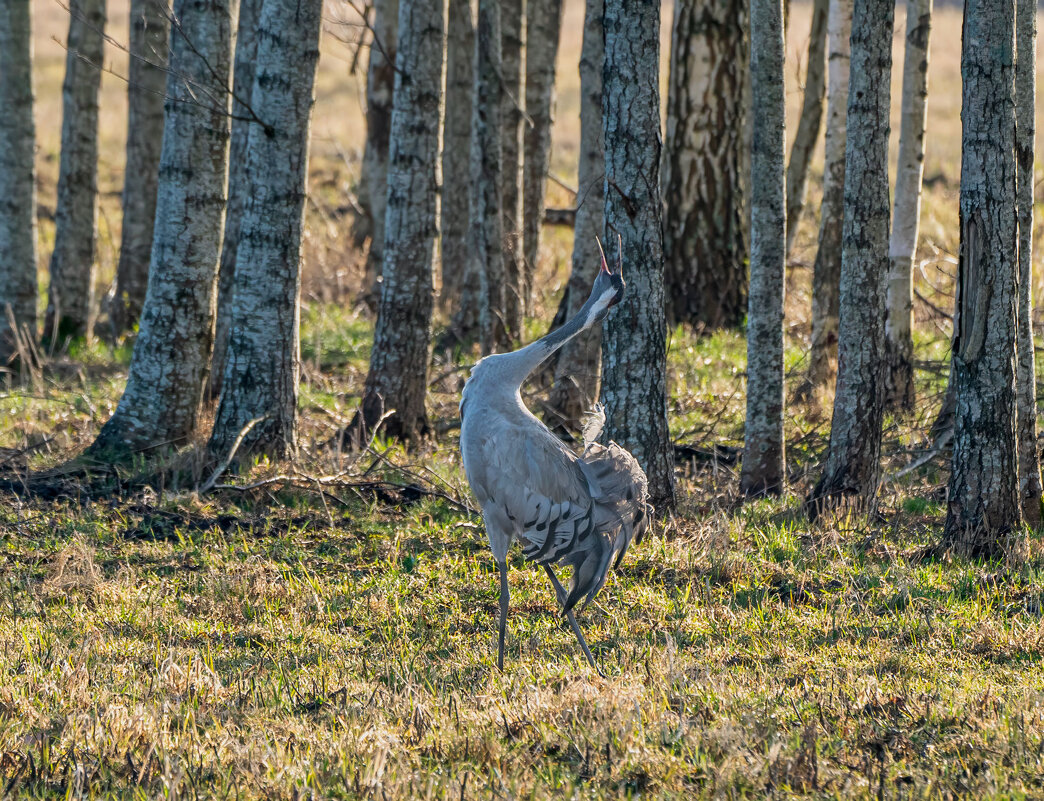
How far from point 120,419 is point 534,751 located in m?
6.12

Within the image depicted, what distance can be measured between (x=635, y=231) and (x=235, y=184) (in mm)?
5672

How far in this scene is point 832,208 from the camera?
1167cm

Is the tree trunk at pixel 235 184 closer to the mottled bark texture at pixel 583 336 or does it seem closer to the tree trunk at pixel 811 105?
the mottled bark texture at pixel 583 336

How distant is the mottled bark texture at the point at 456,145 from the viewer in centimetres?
1612

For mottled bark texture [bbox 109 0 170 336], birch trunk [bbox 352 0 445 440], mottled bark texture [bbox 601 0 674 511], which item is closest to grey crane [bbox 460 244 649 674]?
mottled bark texture [bbox 601 0 674 511]

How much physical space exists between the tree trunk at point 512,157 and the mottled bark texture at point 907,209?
4.50 m

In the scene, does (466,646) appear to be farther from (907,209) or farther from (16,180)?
(16,180)

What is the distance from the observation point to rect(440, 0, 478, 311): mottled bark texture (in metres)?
16.1

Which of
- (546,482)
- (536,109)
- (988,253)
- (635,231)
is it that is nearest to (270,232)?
(635,231)

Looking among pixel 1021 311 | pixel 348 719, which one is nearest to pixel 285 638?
pixel 348 719

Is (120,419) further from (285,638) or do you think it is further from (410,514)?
(285,638)

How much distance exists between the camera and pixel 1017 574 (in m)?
6.76

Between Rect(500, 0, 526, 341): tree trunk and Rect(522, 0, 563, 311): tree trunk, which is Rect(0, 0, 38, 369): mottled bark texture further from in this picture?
Rect(522, 0, 563, 311): tree trunk

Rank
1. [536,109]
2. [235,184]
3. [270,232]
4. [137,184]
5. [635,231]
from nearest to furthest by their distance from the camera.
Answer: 1. [635,231]
2. [270,232]
3. [235,184]
4. [137,184]
5. [536,109]
